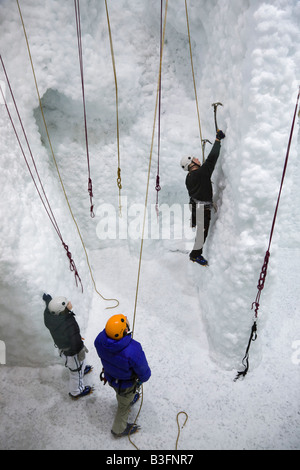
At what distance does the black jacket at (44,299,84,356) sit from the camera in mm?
3244

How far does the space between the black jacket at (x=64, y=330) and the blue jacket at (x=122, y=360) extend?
1.83ft

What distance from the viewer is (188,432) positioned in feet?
10.8

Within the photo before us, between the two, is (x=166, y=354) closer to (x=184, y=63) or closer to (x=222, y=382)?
(x=222, y=382)

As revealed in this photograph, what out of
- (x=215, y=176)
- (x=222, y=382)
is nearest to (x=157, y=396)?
(x=222, y=382)

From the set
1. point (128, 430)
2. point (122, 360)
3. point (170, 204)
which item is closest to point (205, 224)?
point (170, 204)

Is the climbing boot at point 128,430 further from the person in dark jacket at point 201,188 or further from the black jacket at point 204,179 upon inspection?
the black jacket at point 204,179

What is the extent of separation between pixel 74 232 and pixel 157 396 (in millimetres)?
2722

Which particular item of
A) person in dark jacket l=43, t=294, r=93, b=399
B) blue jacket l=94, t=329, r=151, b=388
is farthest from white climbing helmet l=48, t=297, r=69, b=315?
blue jacket l=94, t=329, r=151, b=388

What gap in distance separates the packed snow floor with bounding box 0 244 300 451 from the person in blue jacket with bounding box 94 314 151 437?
0.45m

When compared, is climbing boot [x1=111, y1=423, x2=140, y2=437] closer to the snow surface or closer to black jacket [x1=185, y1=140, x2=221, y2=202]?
the snow surface

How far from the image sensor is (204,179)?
11.4ft

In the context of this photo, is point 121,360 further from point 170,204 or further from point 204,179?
point 170,204
